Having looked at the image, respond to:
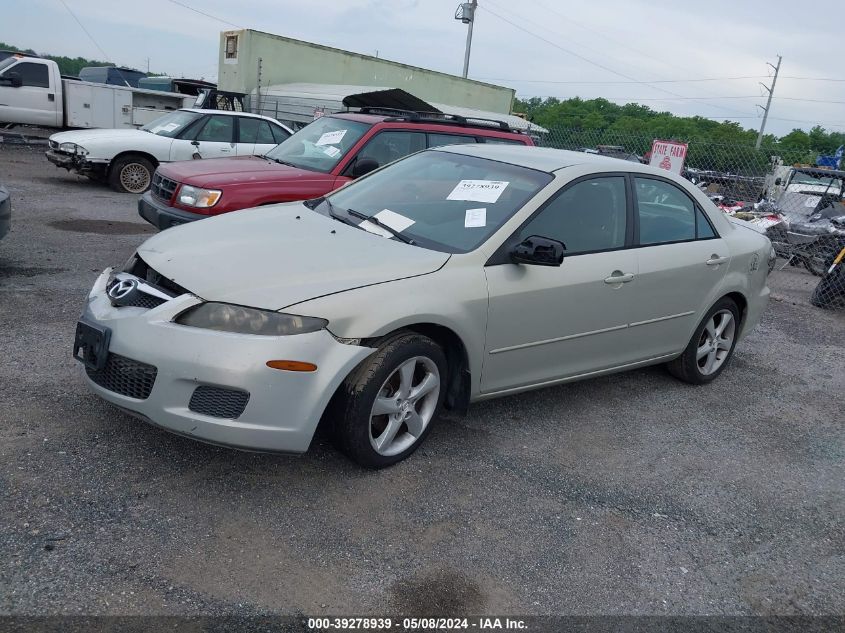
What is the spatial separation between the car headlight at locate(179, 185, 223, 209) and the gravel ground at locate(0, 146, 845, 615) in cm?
204

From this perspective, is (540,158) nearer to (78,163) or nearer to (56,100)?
(78,163)

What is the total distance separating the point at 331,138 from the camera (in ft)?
26.3

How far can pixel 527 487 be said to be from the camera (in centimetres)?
387

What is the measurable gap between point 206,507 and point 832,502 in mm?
3409

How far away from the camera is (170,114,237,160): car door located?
12.0 meters

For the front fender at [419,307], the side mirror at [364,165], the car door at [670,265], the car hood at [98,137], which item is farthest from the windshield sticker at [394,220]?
the car hood at [98,137]

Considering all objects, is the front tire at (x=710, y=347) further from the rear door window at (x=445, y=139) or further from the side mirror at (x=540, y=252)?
the rear door window at (x=445, y=139)

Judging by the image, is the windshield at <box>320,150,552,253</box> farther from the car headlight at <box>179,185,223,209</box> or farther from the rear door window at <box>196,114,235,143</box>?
the rear door window at <box>196,114,235,143</box>

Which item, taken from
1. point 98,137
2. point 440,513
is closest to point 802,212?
point 440,513

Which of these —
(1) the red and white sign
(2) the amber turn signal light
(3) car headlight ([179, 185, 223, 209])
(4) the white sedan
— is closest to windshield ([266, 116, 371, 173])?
(3) car headlight ([179, 185, 223, 209])

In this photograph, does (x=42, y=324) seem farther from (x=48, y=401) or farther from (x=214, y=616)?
(x=214, y=616)

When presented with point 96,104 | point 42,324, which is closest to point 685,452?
point 42,324

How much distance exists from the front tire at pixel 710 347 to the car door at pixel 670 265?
19 cm

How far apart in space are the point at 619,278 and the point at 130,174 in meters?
9.98
